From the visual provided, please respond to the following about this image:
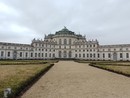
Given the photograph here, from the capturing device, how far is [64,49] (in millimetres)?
89500

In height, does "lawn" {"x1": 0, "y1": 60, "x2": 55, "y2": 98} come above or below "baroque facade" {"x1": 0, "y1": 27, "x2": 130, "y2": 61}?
below

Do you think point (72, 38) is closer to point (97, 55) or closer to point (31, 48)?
point (97, 55)

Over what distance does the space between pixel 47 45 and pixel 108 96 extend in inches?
3136

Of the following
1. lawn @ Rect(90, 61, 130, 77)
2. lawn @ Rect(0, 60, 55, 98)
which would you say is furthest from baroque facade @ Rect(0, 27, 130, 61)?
lawn @ Rect(0, 60, 55, 98)

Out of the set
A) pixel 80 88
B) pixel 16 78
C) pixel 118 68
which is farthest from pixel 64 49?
pixel 80 88

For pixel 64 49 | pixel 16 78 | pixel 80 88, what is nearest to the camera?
pixel 80 88

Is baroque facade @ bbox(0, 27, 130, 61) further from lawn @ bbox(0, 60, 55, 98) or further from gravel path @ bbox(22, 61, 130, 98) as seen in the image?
gravel path @ bbox(22, 61, 130, 98)

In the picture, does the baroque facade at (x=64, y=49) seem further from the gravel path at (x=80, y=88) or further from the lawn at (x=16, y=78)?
→ the gravel path at (x=80, y=88)

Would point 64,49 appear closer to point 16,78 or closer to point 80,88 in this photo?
point 16,78

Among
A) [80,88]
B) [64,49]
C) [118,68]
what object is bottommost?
[80,88]

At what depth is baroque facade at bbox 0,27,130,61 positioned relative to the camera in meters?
77.3

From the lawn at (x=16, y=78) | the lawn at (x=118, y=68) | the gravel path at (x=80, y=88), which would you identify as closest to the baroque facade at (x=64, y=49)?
the lawn at (x=118, y=68)

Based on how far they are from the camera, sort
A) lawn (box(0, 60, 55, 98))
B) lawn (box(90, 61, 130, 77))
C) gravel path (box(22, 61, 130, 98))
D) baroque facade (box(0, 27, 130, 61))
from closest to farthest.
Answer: gravel path (box(22, 61, 130, 98)) → lawn (box(0, 60, 55, 98)) → lawn (box(90, 61, 130, 77)) → baroque facade (box(0, 27, 130, 61))

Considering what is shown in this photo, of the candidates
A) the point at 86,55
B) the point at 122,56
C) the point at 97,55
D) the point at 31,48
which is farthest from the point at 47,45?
the point at 122,56
